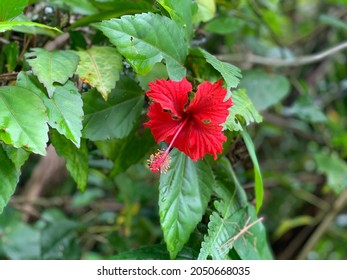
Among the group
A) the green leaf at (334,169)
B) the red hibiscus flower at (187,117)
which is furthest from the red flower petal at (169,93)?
the green leaf at (334,169)

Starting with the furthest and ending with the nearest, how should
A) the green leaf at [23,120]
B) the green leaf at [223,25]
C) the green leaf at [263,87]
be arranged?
the green leaf at [263,87]
the green leaf at [223,25]
the green leaf at [23,120]

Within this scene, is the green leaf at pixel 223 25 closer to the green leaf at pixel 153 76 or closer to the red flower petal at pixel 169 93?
the green leaf at pixel 153 76

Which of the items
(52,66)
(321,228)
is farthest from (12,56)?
(321,228)

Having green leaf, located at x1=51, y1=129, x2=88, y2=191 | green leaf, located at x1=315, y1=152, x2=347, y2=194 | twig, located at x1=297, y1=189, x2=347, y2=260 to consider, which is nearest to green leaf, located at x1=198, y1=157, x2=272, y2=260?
green leaf, located at x1=51, y1=129, x2=88, y2=191

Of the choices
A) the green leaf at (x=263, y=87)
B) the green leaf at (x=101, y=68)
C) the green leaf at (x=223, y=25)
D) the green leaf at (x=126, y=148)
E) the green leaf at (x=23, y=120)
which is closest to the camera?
the green leaf at (x=23, y=120)
